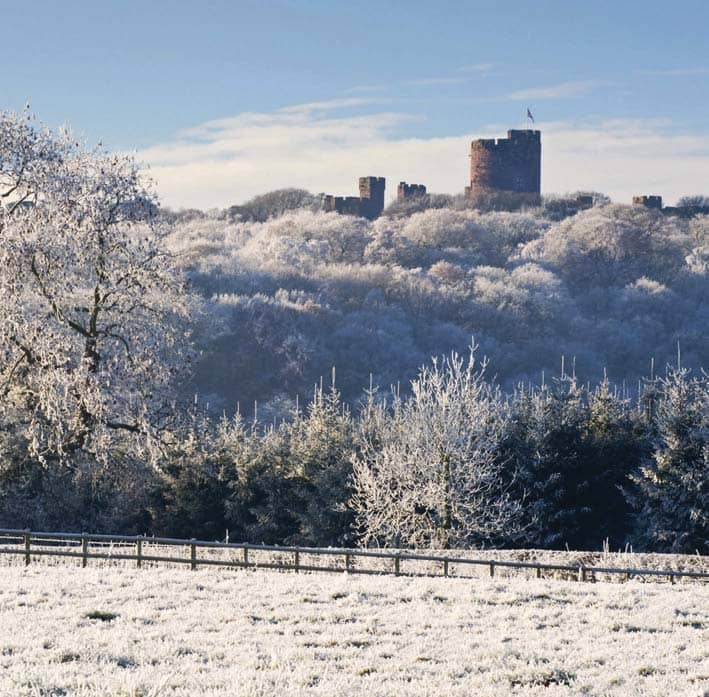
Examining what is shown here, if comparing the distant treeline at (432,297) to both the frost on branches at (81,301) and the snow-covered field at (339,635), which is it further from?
the snow-covered field at (339,635)

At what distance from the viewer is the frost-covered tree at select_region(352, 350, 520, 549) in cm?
3978

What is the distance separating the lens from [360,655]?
1611 centimetres

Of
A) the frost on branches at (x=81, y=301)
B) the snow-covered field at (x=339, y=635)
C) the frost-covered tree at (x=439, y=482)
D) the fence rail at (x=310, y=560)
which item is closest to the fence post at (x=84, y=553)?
the fence rail at (x=310, y=560)

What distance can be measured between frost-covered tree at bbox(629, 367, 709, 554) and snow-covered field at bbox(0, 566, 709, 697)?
15.4 metres

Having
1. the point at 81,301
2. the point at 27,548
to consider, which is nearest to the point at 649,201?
the point at 81,301

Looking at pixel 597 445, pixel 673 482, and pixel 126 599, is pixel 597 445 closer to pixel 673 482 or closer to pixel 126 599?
pixel 673 482

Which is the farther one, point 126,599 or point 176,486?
point 176,486

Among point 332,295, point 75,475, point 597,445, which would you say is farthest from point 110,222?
point 332,295

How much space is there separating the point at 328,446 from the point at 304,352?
76387mm

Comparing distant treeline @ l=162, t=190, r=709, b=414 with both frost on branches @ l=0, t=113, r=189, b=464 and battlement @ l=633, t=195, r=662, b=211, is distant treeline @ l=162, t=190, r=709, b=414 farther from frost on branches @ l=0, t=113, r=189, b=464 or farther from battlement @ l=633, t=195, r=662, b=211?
frost on branches @ l=0, t=113, r=189, b=464

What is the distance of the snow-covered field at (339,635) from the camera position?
561 inches

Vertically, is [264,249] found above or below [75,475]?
above

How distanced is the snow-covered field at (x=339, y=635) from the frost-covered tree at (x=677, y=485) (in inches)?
607

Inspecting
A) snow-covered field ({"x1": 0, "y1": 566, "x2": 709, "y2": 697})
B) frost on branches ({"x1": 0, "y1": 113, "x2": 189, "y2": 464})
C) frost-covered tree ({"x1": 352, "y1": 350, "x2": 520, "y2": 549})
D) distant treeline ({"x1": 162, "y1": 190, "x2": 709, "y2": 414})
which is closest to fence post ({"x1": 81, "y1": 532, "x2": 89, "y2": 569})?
snow-covered field ({"x1": 0, "y1": 566, "x2": 709, "y2": 697})
